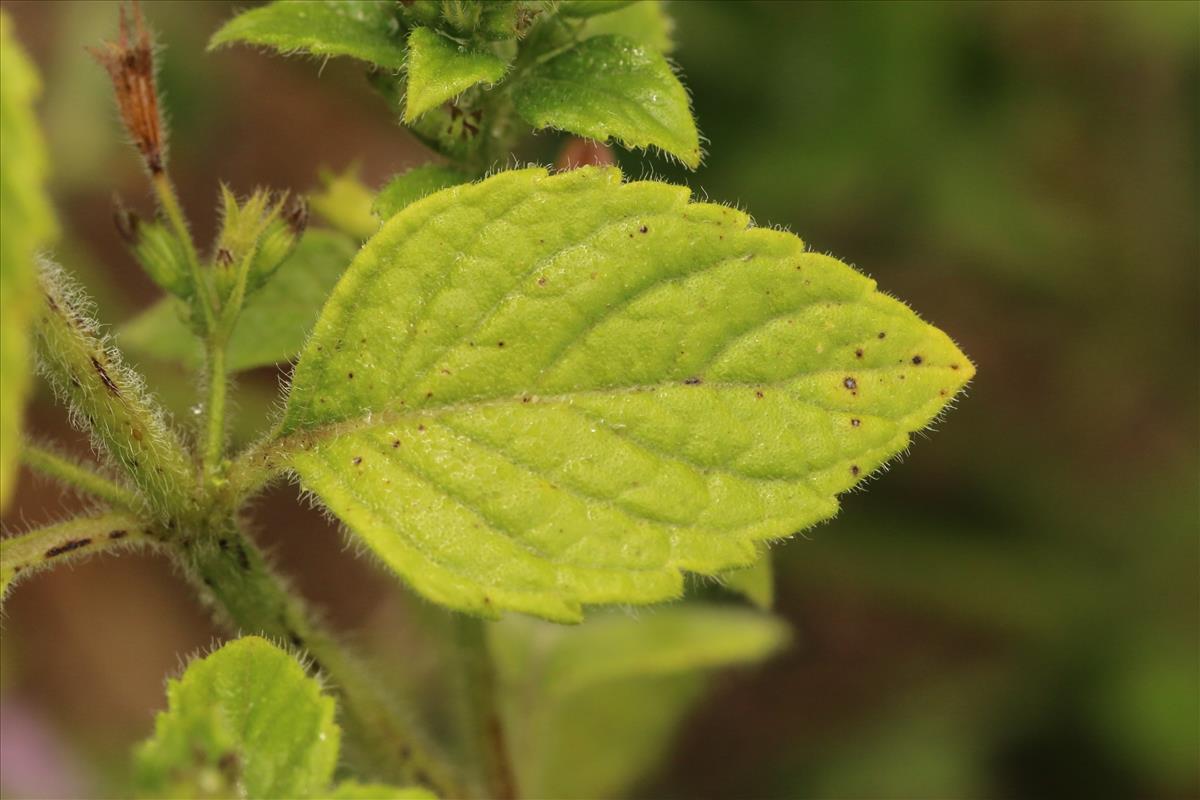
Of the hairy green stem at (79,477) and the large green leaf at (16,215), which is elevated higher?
the large green leaf at (16,215)

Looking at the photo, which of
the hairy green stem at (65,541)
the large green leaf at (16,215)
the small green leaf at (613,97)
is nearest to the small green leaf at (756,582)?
the small green leaf at (613,97)

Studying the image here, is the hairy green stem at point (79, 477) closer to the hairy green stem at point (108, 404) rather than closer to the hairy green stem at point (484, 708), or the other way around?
the hairy green stem at point (108, 404)

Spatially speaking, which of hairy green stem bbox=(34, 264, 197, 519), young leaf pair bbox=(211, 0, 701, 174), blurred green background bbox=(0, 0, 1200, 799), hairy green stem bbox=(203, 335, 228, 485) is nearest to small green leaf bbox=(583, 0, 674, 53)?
young leaf pair bbox=(211, 0, 701, 174)

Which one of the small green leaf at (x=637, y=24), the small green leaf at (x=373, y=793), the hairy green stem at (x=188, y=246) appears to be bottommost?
the small green leaf at (x=373, y=793)

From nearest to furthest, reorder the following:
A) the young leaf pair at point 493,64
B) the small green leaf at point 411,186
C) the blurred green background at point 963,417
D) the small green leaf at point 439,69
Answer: the small green leaf at point 439,69 < the young leaf pair at point 493,64 < the small green leaf at point 411,186 < the blurred green background at point 963,417

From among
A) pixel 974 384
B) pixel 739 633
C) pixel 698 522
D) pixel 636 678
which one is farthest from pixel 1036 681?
pixel 698 522

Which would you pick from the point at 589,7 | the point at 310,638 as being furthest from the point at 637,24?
the point at 310,638

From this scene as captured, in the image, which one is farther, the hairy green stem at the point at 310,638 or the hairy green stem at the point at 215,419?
the hairy green stem at the point at 310,638
